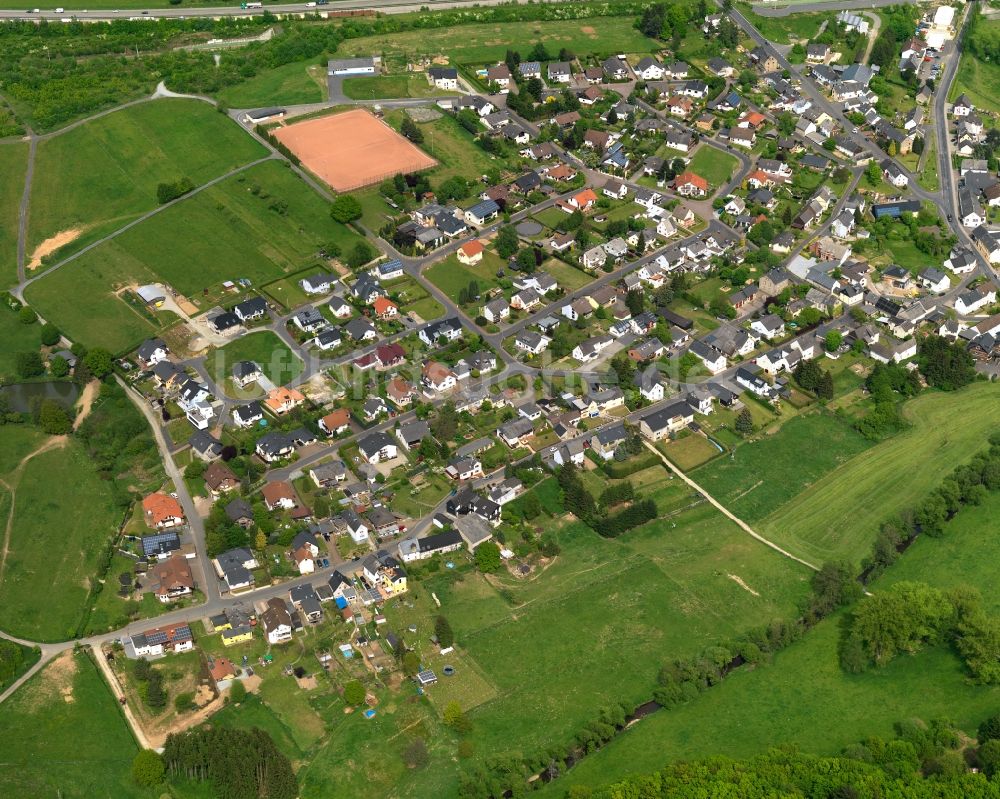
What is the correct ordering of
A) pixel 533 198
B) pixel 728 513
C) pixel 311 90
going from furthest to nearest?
1. pixel 311 90
2. pixel 533 198
3. pixel 728 513

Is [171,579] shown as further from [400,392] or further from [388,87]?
[388,87]

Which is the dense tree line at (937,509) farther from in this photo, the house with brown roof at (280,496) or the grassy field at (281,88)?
the grassy field at (281,88)

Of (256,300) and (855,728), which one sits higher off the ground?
(256,300)

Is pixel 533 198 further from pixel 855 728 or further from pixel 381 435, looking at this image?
pixel 855 728

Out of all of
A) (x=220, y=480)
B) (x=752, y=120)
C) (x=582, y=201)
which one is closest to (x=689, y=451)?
(x=220, y=480)

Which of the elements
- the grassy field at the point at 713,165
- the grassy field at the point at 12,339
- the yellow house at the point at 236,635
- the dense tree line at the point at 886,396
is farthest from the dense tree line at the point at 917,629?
the grassy field at the point at 12,339

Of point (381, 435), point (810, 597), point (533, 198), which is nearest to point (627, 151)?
point (533, 198)

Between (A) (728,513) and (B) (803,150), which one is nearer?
(A) (728,513)
